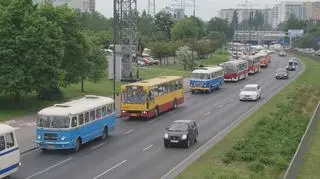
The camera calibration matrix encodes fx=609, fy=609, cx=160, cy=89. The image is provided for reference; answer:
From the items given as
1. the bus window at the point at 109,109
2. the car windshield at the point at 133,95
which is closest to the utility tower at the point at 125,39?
the car windshield at the point at 133,95

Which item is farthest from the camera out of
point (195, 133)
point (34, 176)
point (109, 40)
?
point (109, 40)

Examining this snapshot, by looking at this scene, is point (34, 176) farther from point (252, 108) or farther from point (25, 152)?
point (252, 108)

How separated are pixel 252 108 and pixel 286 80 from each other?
34797 mm

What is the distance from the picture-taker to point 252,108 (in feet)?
178

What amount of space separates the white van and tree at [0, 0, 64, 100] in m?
19.3

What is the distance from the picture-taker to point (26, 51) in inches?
1826

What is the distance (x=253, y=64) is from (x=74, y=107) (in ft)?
228

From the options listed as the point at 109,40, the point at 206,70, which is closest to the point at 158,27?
the point at 109,40

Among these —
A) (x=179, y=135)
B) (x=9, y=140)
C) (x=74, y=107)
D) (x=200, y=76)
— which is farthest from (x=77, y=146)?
(x=200, y=76)

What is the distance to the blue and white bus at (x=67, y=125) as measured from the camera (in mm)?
31797

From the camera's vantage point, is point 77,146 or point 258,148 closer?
point 258,148

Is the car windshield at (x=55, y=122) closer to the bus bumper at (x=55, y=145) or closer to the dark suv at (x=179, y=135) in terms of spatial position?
the bus bumper at (x=55, y=145)

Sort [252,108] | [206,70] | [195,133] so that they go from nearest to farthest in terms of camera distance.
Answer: [195,133], [252,108], [206,70]

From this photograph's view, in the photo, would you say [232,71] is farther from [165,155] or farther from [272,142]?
[165,155]
